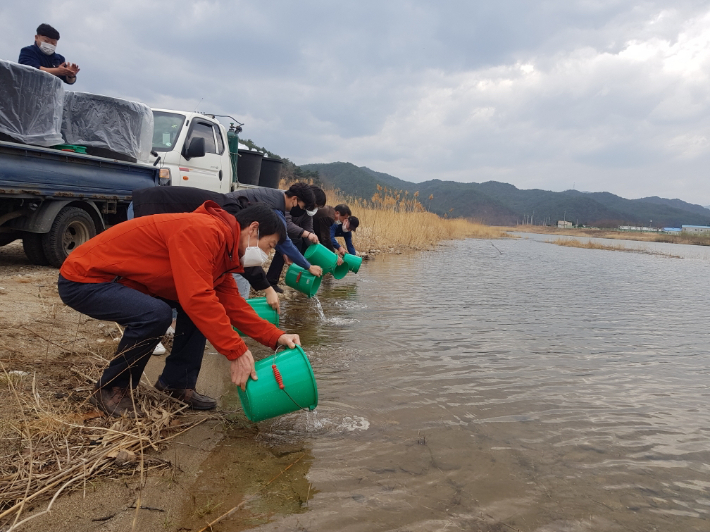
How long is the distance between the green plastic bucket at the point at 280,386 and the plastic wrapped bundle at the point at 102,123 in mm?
4832

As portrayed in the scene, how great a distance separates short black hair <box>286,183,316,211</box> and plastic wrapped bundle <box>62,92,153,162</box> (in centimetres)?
283

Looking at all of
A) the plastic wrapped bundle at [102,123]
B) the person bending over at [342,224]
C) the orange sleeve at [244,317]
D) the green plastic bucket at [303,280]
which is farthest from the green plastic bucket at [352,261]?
the orange sleeve at [244,317]

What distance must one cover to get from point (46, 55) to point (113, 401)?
496 cm

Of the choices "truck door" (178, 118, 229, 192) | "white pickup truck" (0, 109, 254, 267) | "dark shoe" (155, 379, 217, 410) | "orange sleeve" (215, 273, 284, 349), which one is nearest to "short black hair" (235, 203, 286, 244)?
"orange sleeve" (215, 273, 284, 349)

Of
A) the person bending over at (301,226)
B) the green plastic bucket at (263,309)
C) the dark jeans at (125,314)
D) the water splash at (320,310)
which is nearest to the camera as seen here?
the dark jeans at (125,314)

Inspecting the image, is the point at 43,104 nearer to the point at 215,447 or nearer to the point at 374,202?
the point at 215,447

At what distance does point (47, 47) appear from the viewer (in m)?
5.57

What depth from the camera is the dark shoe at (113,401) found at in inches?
99.0

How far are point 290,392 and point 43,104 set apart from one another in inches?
185

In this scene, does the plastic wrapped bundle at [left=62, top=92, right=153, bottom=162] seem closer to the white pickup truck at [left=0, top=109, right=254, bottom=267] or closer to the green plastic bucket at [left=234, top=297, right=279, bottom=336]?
the white pickup truck at [left=0, top=109, right=254, bottom=267]

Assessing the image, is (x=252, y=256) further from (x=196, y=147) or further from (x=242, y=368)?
(x=196, y=147)

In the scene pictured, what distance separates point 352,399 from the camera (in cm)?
321

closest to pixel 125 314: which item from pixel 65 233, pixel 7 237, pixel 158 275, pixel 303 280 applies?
pixel 158 275

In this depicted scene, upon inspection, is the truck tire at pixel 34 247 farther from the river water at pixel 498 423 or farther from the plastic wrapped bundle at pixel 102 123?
the river water at pixel 498 423
